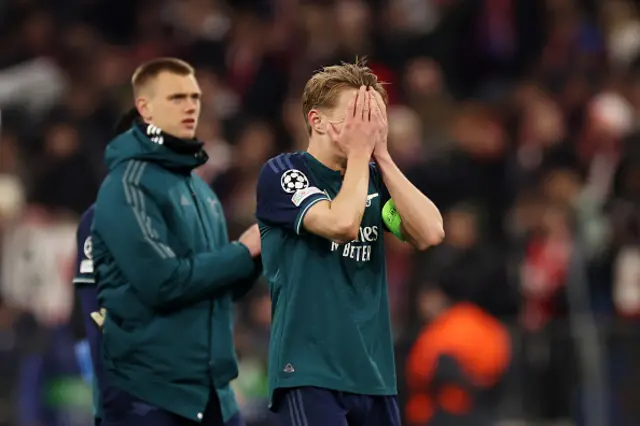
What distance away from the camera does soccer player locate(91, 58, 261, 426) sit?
20.7 feet

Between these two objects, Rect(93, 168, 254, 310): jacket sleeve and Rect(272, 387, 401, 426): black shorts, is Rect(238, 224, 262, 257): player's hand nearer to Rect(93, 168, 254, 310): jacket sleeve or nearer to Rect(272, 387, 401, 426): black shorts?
Rect(93, 168, 254, 310): jacket sleeve

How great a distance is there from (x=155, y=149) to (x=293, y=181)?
47.2 inches

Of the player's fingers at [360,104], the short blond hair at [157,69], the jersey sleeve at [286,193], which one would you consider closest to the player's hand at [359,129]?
the player's fingers at [360,104]

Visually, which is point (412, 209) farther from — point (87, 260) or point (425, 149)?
point (425, 149)

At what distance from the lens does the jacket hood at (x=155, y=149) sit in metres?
6.52

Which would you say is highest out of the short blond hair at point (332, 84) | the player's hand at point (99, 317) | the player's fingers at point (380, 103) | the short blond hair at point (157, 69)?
the short blond hair at point (157, 69)

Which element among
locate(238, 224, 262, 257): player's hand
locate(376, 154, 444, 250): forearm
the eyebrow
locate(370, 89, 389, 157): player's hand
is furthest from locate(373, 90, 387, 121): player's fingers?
the eyebrow

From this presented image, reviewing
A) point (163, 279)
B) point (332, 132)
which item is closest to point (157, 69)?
point (163, 279)

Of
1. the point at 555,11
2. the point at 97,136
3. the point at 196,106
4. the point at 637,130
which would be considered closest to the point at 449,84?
the point at 555,11

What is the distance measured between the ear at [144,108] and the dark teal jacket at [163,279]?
11 centimetres

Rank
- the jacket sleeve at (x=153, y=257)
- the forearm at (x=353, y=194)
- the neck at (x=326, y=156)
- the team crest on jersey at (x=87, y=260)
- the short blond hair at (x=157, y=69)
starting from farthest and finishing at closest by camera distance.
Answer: the short blond hair at (x=157, y=69) → the team crest on jersey at (x=87, y=260) → the jacket sleeve at (x=153, y=257) → the neck at (x=326, y=156) → the forearm at (x=353, y=194)

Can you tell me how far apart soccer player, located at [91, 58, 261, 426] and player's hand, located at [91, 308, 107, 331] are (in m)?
0.04

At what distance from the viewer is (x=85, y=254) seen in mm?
6727

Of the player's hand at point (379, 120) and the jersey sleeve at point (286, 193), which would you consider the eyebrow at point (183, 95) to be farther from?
the player's hand at point (379, 120)
